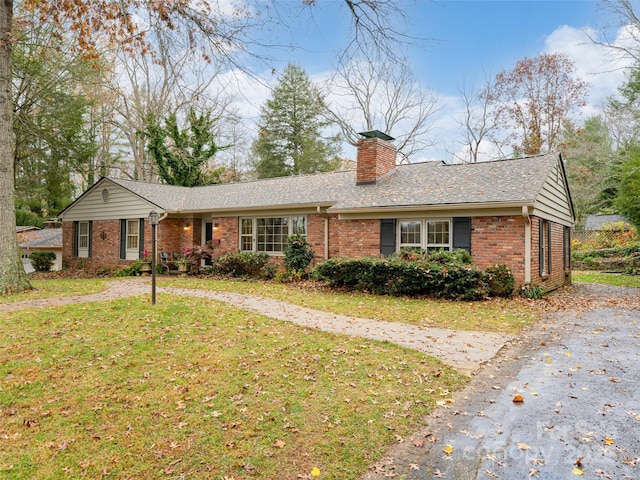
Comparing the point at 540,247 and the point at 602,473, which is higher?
the point at 540,247

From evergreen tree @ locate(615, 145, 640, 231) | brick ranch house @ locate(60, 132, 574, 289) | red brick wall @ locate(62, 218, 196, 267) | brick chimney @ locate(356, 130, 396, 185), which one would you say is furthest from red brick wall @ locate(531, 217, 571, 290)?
red brick wall @ locate(62, 218, 196, 267)

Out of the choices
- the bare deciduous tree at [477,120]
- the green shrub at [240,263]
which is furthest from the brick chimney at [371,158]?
the bare deciduous tree at [477,120]

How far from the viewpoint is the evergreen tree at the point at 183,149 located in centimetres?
2402

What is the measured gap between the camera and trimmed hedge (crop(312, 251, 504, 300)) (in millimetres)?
9750

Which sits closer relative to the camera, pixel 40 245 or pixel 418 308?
pixel 418 308

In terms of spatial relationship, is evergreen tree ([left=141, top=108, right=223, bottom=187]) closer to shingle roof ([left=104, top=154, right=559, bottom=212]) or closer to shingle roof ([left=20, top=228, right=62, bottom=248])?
shingle roof ([left=104, top=154, right=559, bottom=212])

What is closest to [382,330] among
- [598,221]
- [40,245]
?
[40,245]

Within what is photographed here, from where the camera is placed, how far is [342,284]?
1184 centimetres

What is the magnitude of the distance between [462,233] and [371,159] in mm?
4565

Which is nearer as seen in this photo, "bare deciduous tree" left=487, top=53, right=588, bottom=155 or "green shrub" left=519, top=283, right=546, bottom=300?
"green shrub" left=519, top=283, right=546, bottom=300

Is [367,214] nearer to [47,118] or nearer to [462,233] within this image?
[462,233]

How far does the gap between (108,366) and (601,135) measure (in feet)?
116

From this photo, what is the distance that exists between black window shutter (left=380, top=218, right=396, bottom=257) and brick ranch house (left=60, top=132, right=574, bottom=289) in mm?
31

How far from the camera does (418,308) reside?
8844mm
